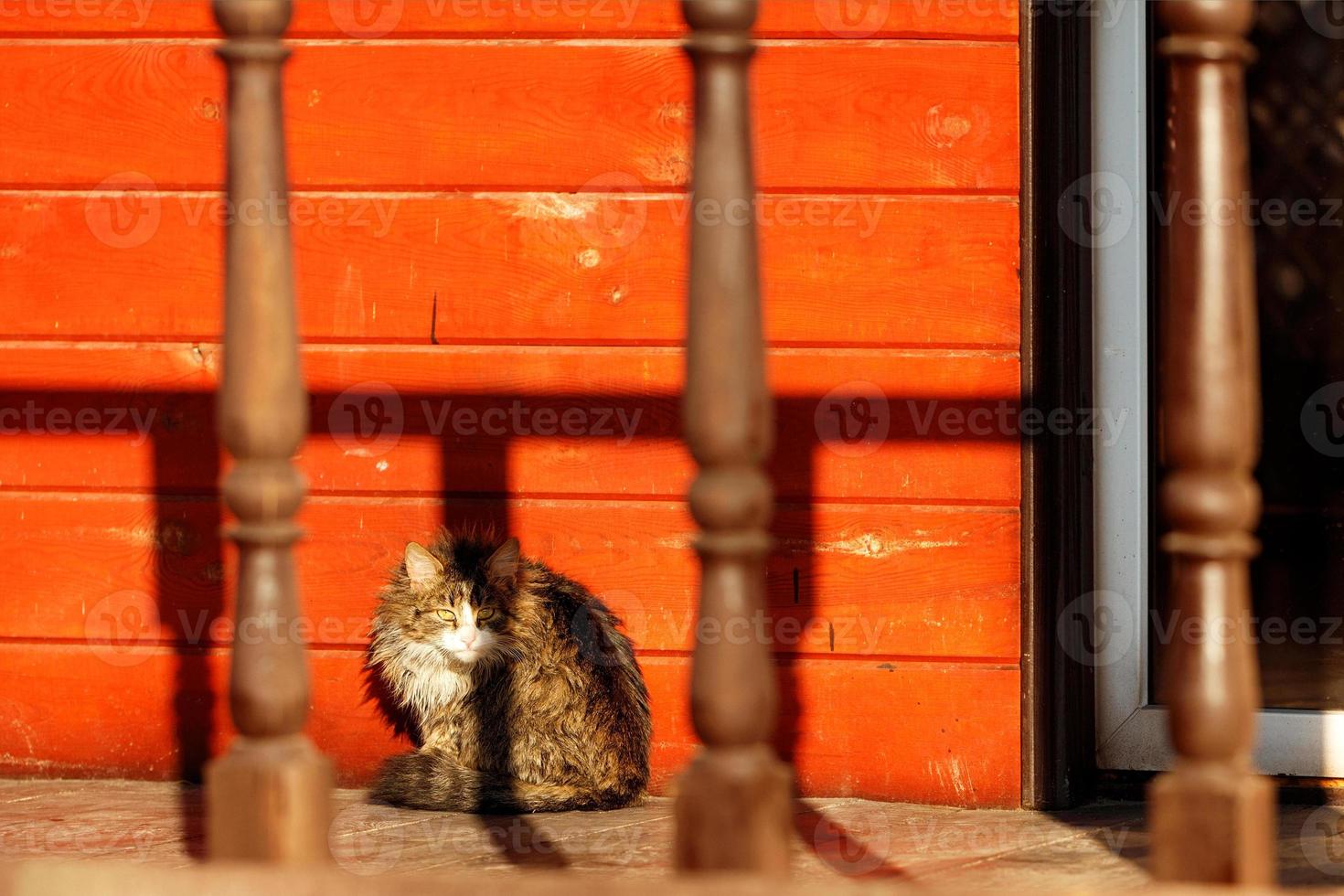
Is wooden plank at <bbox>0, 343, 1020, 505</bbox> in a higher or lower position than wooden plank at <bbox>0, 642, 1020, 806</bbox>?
higher

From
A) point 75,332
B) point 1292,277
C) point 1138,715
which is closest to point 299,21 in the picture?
point 75,332

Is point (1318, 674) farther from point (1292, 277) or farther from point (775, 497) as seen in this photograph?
point (775, 497)

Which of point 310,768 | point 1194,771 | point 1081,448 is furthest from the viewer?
point 1081,448

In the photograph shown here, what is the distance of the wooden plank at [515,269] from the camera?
10.3 feet

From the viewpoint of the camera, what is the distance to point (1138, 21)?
10.4 ft

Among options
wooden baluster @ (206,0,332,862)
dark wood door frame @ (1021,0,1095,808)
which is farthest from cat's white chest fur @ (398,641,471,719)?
wooden baluster @ (206,0,332,862)

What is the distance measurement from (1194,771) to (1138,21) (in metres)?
2.22

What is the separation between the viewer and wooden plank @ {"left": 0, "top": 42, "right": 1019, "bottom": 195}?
10.3ft

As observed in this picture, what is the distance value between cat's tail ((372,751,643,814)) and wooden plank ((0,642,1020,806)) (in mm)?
239

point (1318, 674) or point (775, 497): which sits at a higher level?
point (775, 497)

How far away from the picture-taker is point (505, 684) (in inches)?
121

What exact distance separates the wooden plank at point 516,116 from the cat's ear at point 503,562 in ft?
2.91

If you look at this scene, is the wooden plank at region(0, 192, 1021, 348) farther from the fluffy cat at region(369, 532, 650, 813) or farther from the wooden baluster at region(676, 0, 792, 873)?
the wooden baluster at region(676, 0, 792, 873)

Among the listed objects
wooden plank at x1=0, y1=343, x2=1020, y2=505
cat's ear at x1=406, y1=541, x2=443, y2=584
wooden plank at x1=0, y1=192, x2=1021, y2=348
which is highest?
wooden plank at x1=0, y1=192, x2=1021, y2=348
